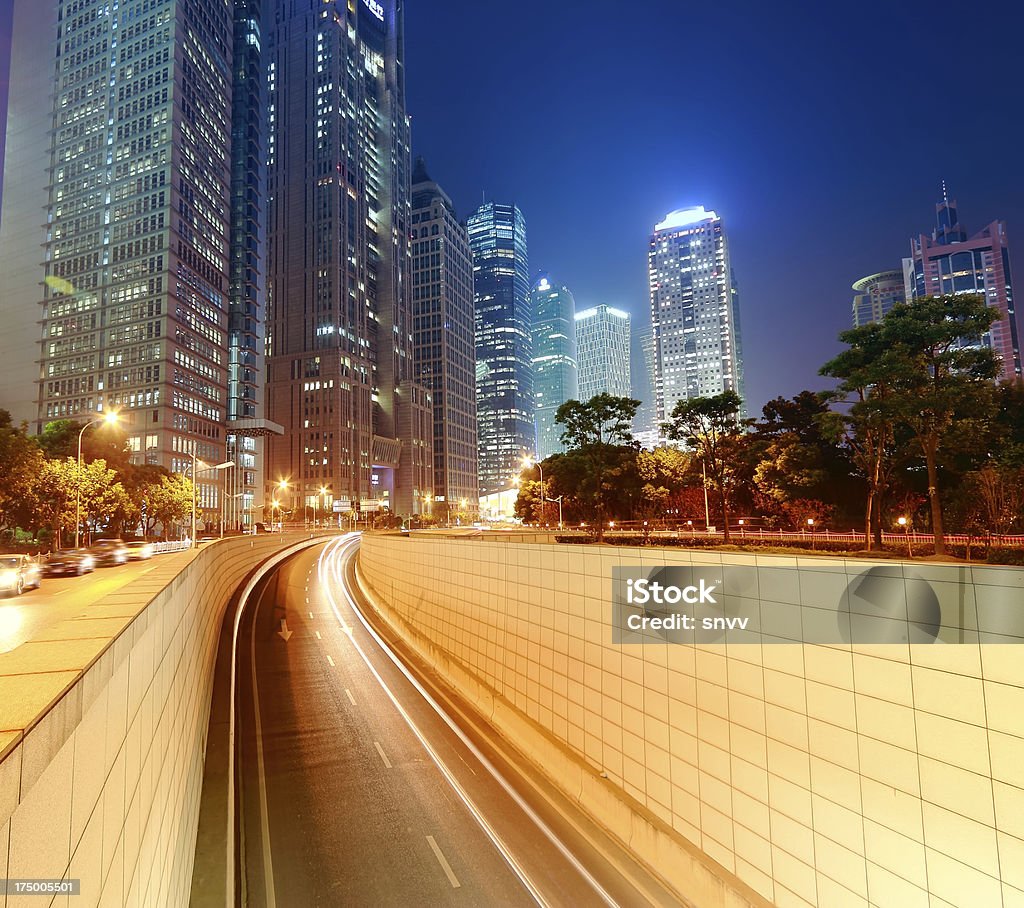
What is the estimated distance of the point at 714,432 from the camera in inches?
2274

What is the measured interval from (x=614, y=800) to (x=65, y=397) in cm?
13678

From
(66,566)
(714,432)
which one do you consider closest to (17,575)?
(66,566)

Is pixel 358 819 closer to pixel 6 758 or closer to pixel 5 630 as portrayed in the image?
pixel 5 630

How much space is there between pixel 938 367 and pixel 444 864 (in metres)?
33.9

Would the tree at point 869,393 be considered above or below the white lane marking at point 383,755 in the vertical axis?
above

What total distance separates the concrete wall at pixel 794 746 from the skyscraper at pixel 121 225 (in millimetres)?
113462

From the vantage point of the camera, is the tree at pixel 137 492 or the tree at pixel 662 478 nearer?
the tree at pixel 137 492

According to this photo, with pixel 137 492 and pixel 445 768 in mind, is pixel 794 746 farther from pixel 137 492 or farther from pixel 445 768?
pixel 137 492

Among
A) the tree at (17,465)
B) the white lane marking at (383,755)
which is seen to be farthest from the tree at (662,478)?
the tree at (17,465)

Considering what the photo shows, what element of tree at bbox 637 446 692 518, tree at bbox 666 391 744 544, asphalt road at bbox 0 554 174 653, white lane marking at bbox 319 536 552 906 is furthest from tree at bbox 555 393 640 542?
asphalt road at bbox 0 554 174 653

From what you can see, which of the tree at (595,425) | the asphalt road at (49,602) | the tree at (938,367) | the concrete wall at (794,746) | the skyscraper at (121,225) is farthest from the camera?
the skyscraper at (121,225)

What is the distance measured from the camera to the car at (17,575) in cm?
2598

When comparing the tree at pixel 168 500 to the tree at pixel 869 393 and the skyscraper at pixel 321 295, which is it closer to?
the tree at pixel 869 393

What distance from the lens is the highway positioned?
14.0m
